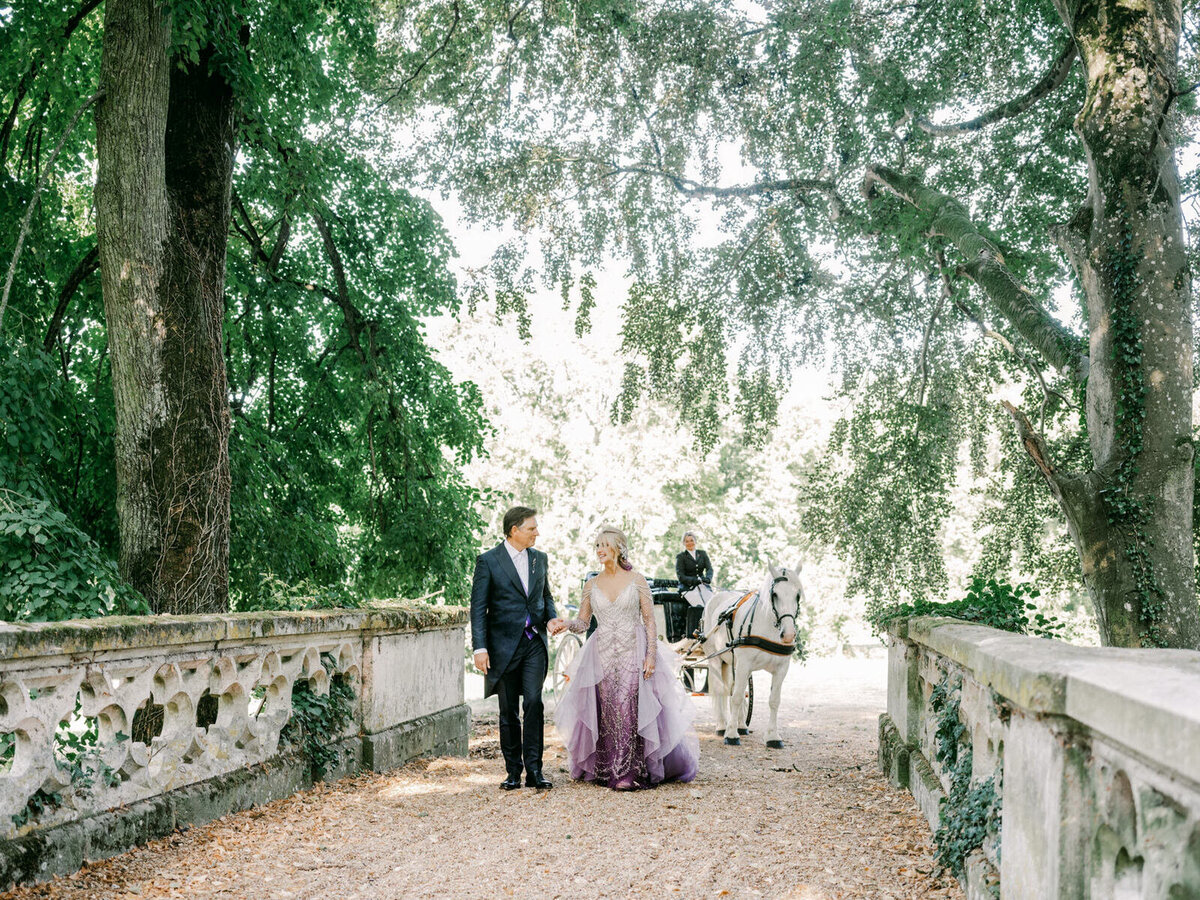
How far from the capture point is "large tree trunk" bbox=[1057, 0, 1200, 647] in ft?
27.8

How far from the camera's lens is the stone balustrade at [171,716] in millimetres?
→ 4160

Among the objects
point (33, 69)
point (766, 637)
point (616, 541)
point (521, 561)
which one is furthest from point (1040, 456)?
point (33, 69)

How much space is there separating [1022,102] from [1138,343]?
4369 mm

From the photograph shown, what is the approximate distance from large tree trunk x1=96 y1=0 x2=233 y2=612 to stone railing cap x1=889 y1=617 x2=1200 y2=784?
5745mm

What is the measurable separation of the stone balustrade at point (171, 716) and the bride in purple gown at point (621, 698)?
4.96 ft

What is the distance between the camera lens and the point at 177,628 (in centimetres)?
516

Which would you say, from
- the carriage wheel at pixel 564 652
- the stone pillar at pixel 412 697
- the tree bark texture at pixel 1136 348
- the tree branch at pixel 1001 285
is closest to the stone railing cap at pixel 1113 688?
the stone pillar at pixel 412 697

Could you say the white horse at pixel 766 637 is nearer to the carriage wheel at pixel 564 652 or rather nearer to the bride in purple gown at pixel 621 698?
the carriage wheel at pixel 564 652

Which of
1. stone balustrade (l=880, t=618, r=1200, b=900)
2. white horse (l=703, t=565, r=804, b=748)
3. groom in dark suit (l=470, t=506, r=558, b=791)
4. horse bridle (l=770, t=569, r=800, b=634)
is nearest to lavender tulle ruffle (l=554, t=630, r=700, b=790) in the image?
groom in dark suit (l=470, t=506, r=558, b=791)

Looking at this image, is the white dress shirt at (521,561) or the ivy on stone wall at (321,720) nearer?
the ivy on stone wall at (321,720)

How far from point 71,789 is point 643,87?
37.5 feet

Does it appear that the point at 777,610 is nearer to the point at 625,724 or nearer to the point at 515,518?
the point at 625,724

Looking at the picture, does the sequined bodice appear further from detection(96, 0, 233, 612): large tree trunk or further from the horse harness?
the horse harness

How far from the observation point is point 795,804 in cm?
684
